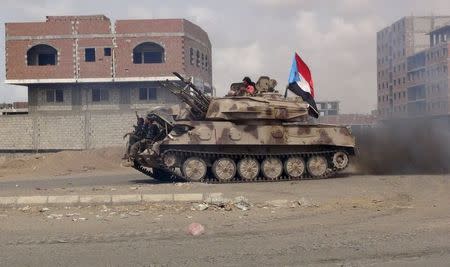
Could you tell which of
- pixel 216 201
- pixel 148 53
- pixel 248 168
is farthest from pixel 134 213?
pixel 148 53

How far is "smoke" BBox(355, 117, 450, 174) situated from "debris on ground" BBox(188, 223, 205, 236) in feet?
39.0

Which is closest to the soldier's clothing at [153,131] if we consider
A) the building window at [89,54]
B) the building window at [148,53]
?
the building window at [148,53]

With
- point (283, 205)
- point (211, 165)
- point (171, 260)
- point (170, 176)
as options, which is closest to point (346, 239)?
point (171, 260)

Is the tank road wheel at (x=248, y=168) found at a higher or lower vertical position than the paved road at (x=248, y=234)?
higher

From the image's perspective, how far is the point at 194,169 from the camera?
16.2 metres

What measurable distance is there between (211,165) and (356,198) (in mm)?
5823

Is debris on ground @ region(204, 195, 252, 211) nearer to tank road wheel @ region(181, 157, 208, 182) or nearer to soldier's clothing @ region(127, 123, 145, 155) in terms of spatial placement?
tank road wheel @ region(181, 157, 208, 182)

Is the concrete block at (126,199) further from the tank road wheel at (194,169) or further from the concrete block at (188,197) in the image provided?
the tank road wheel at (194,169)

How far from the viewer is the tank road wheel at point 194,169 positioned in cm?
1614

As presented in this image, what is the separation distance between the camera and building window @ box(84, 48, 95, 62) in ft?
135

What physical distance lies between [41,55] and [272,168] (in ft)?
102

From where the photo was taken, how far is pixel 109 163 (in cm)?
2898

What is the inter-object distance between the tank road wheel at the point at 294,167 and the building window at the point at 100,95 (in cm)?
2685

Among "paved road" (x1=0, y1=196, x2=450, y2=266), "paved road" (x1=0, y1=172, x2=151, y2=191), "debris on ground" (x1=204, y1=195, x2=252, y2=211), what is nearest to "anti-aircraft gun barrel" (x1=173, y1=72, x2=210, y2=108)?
"paved road" (x1=0, y1=172, x2=151, y2=191)
